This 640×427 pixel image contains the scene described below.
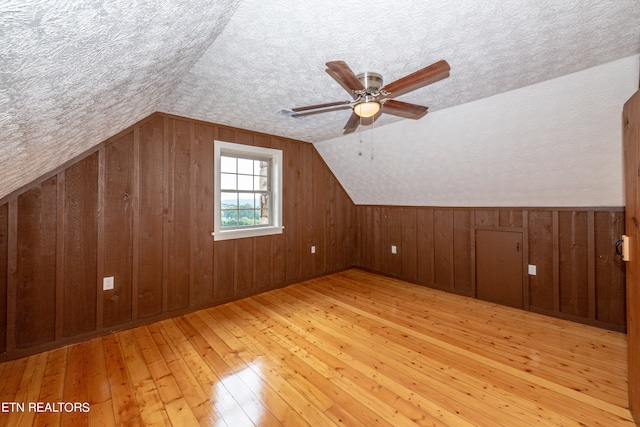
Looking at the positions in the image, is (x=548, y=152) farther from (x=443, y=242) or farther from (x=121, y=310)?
(x=121, y=310)

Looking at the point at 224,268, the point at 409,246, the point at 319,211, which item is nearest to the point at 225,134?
the point at 224,268

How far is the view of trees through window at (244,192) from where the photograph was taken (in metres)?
3.56

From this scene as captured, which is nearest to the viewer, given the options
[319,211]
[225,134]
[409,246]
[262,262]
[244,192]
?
[225,134]

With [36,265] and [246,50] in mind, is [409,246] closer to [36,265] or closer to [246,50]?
[246,50]

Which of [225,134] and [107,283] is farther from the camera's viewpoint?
[225,134]

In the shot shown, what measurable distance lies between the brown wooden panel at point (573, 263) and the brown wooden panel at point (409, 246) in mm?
1760

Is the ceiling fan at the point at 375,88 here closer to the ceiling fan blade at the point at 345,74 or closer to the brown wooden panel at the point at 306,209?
the ceiling fan blade at the point at 345,74

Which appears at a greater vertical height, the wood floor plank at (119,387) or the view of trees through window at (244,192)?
the view of trees through window at (244,192)

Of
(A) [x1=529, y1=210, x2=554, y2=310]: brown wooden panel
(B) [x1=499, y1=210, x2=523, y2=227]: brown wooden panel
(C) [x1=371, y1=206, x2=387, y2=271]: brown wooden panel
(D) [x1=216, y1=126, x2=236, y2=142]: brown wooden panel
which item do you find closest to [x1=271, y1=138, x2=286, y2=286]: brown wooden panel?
(D) [x1=216, y1=126, x2=236, y2=142]: brown wooden panel

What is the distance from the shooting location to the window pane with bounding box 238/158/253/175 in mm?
3699

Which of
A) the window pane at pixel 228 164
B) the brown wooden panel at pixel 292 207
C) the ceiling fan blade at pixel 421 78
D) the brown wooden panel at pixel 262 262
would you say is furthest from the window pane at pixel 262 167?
the ceiling fan blade at pixel 421 78

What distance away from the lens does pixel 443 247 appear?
13.0ft

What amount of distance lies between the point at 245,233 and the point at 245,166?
959 millimetres

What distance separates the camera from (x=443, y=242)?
13.0 ft
